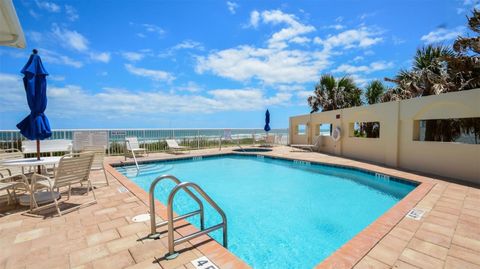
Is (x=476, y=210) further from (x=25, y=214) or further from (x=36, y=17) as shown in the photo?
(x=36, y=17)

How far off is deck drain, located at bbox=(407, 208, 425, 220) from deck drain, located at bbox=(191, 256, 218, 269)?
3.00m

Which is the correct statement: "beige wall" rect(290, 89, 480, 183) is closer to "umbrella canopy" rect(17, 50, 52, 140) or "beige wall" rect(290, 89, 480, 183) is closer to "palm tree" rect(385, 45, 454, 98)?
"palm tree" rect(385, 45, 454, 98)

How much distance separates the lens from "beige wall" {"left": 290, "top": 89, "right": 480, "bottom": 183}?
5.28 meters

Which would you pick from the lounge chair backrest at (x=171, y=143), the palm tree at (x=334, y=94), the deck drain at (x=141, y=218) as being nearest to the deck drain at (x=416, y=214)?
the deck drain at (x=141, y=218)

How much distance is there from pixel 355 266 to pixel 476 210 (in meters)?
2.99

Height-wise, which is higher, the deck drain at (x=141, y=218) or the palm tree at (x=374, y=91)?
the palm tree at (x=374, y=91)

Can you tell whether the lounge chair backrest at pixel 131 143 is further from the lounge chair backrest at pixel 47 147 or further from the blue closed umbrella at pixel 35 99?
the blue closed umbrella at pixel 35 99

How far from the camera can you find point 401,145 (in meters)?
7.09

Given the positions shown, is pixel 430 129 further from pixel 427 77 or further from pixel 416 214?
pixel 416 214

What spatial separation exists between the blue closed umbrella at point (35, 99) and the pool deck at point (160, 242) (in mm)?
1462

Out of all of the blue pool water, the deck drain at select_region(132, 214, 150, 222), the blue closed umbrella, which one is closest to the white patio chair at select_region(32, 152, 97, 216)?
the deck drain at select_region(132, 214, 150, 222)

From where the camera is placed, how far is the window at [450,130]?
6.59 m

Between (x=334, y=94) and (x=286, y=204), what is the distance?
11.9 m

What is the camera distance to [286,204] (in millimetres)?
4809
